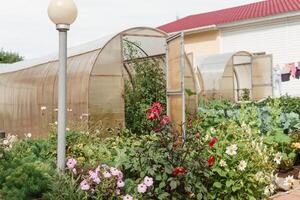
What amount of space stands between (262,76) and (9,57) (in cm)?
Result: 1802

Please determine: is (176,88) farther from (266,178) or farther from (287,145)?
(266,178)

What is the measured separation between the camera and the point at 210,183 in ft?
16.4

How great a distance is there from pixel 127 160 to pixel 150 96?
5526 mm

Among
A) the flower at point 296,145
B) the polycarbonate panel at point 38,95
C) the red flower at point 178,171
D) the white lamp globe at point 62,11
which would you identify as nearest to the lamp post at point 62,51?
the white lamp globe at point 62,11

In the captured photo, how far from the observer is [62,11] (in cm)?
497

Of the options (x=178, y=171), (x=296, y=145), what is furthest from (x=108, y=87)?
(x=178, y=171)

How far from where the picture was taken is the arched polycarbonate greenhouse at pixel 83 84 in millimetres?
9008

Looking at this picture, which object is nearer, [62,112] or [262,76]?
[62,112]

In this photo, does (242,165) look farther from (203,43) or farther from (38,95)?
(203,43)

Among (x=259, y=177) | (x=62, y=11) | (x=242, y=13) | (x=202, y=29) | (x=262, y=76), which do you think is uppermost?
(x=242, y=13)

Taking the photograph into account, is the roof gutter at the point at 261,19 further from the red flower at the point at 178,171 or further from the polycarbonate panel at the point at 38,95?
the red flower at the point at 178,171

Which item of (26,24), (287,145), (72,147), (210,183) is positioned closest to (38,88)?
(26,24)

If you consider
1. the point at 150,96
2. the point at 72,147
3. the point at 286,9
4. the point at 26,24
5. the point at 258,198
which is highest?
the point at 286,9

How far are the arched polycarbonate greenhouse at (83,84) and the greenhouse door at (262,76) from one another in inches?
260
